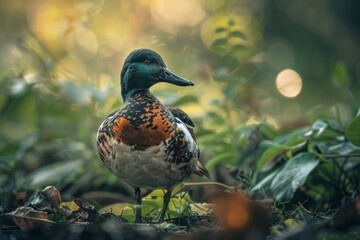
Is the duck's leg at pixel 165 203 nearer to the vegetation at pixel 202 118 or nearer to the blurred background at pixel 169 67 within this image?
the vegetation at pixel 202 118

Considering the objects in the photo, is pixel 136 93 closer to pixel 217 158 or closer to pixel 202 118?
pixel 217 158

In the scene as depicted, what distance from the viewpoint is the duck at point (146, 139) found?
9.87ft

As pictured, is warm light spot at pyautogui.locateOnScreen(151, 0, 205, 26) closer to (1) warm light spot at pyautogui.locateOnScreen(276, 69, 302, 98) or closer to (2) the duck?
(1) warm light spot at pyautogui.locateOnScreen(276, 69, 302, 98)

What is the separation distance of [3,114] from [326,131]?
2454 millimetres

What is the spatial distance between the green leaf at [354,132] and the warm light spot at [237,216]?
4.15 feet

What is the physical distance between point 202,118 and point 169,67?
107 inches

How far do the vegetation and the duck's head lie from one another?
0.53m

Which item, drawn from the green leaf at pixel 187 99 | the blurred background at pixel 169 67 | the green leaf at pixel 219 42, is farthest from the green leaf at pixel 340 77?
the green leaf at pixel 187 99

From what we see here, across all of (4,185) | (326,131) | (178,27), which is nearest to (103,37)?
Answer: (178,27)

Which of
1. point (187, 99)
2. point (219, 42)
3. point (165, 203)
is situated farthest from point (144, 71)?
point (187, 99)

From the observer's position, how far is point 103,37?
6.80 meters

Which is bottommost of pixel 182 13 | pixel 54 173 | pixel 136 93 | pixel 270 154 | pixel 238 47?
pixel 54 173

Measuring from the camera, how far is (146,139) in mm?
3010

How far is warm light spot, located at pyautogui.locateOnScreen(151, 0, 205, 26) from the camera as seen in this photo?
8.36 meters
